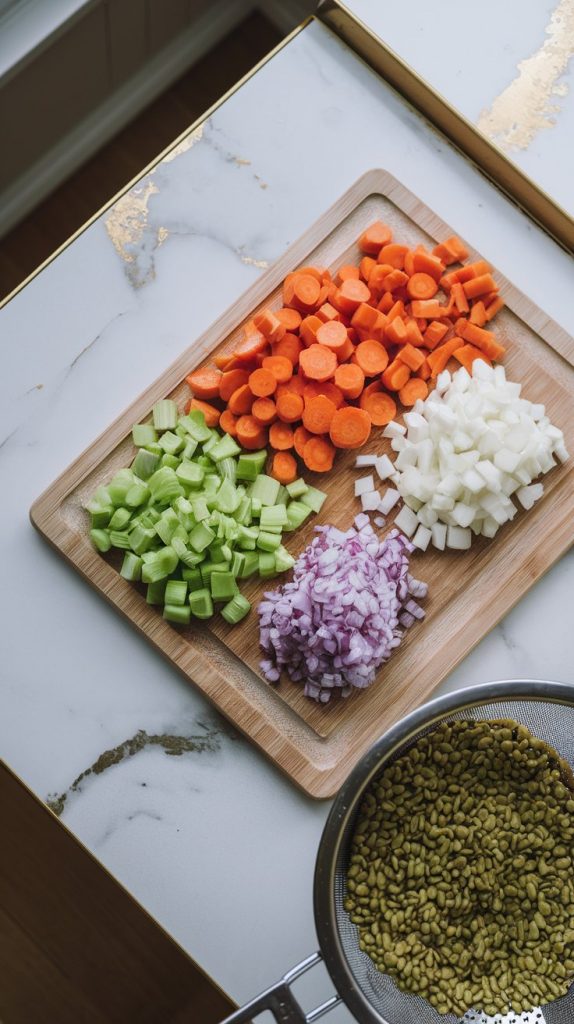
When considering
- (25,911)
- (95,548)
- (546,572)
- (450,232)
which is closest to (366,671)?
(546,572)

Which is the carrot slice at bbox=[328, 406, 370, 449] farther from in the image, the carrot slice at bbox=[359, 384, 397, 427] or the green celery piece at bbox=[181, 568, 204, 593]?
the green celery piece at bbox=[181, 568, 204, 593]

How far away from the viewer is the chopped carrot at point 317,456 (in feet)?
5.88

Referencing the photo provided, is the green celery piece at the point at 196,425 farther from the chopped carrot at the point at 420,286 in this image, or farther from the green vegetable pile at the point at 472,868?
the green vegetable pile at the point at 472,868

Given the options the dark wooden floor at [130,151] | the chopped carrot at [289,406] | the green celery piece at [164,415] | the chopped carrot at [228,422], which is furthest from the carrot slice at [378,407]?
the dark wooden floor at [130,151]

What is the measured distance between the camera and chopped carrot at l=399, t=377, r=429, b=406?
182 cm

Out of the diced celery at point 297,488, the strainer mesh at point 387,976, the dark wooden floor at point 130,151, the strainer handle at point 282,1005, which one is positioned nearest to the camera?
the strainer handle at point 282,1005

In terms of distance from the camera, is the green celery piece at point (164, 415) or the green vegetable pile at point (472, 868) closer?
the green vegetable pile at point (472, 868)

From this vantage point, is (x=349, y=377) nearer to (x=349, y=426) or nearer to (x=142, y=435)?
(x=349, y=426)

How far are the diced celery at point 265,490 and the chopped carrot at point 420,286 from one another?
16.2 inches

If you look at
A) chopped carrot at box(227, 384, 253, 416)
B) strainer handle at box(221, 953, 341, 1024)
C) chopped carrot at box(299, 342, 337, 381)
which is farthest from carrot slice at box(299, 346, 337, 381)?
strainer handle at box(221, 953, 341, 1024)

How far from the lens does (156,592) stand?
1.75 metres

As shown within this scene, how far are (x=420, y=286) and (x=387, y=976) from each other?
113cm

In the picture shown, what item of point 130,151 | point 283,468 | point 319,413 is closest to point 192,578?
point 283,468

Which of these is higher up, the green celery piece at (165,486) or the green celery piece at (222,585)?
the green celery piece at (165,486)
